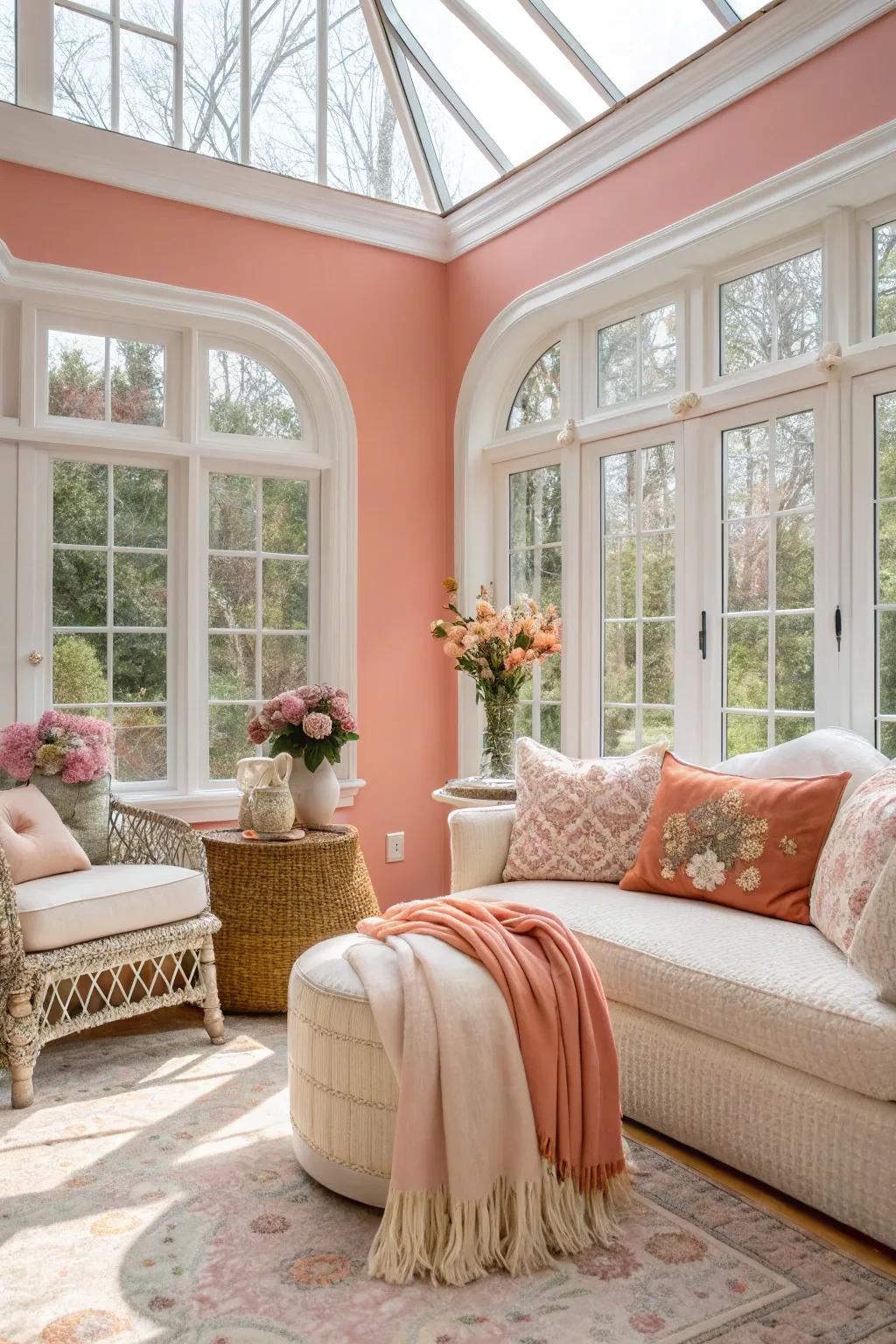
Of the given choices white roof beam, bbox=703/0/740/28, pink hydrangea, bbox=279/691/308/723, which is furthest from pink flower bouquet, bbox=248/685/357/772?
white roof beam, bbox=703/0/740/28

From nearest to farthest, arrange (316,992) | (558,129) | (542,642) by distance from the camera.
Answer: (316,992) < (542,642) < (558,129)

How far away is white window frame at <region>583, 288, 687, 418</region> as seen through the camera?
387cm

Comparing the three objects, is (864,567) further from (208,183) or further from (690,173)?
(208,183)

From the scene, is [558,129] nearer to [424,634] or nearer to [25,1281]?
[424,634]

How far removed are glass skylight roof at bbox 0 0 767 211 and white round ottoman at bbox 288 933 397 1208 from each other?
3223 millimetres

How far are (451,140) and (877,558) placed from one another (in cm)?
277

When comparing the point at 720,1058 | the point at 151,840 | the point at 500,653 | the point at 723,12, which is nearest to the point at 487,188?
the point at 723,12

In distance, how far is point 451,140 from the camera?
472 cm

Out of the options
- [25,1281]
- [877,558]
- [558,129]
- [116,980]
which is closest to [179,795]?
[116,980]

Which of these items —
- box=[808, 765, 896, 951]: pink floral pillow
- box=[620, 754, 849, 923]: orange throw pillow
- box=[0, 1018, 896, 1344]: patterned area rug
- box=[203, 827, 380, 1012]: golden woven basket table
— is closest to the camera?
box=[0, 1018, 896, 1344]: patterned area rug

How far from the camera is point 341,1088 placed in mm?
2266

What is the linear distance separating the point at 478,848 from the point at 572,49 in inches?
116

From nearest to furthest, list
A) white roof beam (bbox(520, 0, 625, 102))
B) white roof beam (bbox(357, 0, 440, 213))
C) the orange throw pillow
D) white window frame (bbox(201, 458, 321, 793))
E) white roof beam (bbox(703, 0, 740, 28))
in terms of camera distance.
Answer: the orange throw pillow < white roof beam (bbox(703, 0, 740, 28)) < white roof beam (bbox(520, 0, 625, 102)) < white window frame (bbox(201, 458, 321, 793)) < white roof beam (bbox(357, 0, 440, 213))

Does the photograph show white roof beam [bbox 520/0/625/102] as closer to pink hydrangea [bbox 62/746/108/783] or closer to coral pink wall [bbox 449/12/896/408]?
coral pink wall [bbox 449/12/896/408]
